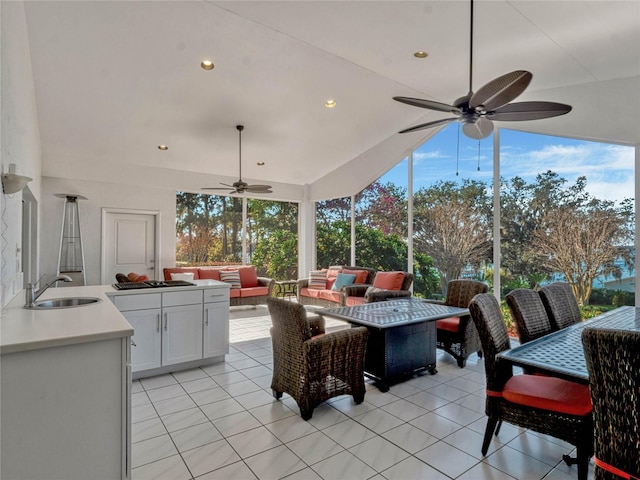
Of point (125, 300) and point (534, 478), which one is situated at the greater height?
point (125, 300)

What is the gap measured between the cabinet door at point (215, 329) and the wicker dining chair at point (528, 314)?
282 cm

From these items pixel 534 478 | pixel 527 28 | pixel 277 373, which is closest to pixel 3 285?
pixel 277 373

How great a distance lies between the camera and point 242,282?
7.37m

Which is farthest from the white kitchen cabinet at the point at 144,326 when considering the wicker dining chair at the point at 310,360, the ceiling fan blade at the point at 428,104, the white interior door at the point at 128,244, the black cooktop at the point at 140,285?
the white interior door at the point at 128,244

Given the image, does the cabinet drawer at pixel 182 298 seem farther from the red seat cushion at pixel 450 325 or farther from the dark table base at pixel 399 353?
the red seat cushion at pixel 450 325

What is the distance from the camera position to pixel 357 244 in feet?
25.2

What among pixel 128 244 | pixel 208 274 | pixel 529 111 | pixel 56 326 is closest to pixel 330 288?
pixel 208 274

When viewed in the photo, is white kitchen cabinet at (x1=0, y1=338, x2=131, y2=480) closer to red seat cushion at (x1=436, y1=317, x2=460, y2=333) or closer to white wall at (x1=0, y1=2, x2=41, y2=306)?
white wall at (x1=0, y1=2, x2=41, y2=306)

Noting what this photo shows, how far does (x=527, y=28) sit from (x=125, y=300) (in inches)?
174

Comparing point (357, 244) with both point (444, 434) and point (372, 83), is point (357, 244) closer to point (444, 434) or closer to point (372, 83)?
point (372, 83)

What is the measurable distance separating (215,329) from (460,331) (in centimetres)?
267

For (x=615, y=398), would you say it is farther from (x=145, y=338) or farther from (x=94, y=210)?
(x=94, y=210)

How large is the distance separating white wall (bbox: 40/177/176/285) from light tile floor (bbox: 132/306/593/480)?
3813 mm

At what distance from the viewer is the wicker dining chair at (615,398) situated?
125cm
